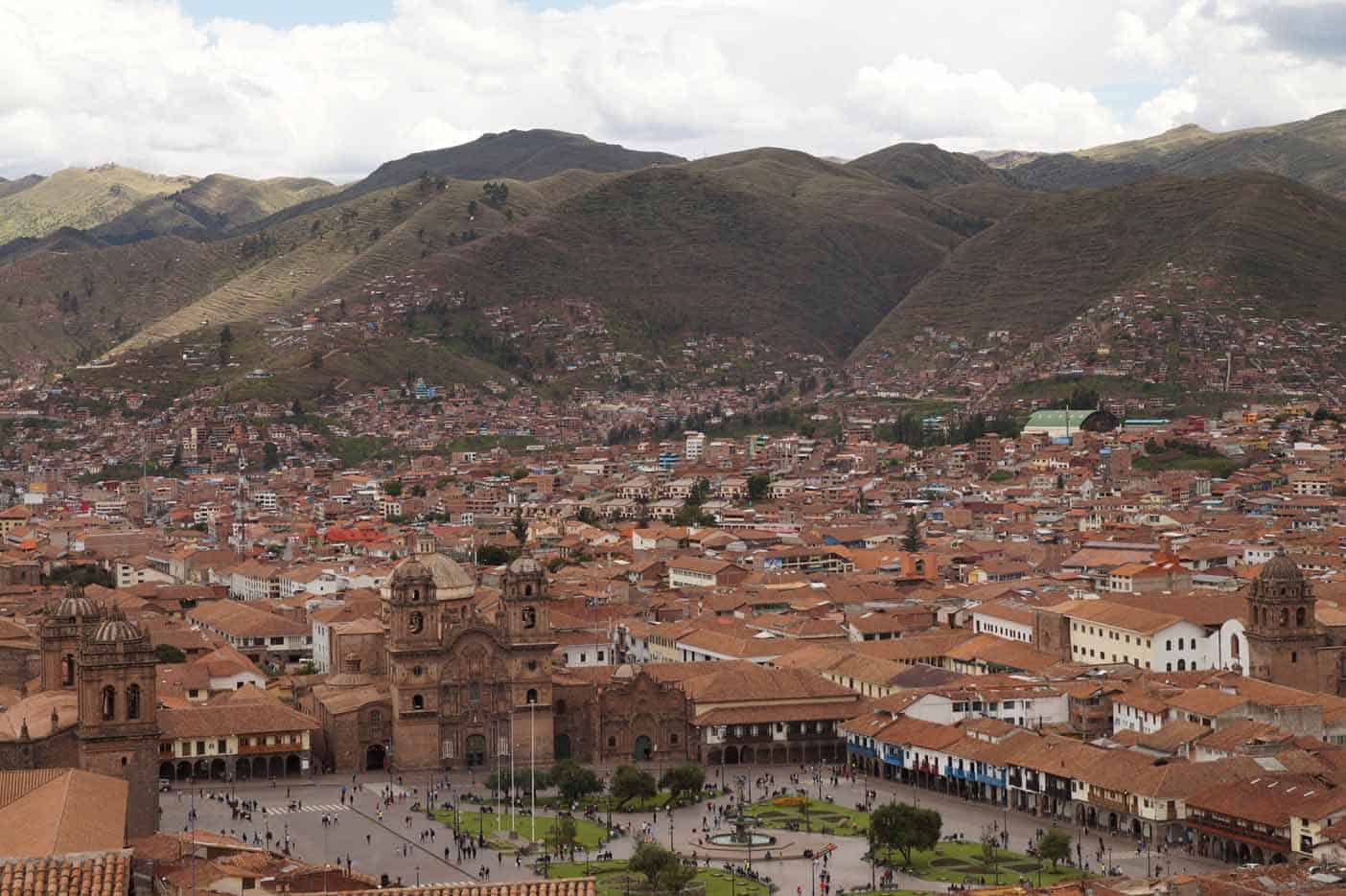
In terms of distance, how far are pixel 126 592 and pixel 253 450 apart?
8910cm

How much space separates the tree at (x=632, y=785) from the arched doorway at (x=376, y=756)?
34.5ft

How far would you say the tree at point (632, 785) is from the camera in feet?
209

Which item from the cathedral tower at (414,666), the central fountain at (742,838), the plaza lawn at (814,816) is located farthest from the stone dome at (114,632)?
the plaza lawn at (814,816)

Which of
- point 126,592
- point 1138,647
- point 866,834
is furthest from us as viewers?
point 126,592

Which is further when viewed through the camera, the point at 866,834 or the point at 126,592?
the point at 126,592

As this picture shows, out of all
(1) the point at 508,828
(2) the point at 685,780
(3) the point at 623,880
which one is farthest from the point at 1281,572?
(3) the point at 623,880

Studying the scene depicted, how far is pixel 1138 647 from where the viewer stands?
260 ft

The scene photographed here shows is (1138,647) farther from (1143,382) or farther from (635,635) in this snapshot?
(1143,382)

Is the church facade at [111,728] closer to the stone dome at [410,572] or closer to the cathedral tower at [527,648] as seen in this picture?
the stone dome at [410,572]

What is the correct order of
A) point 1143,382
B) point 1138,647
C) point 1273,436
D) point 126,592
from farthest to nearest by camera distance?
point 1143,382, point 1273,436, point 126,592, point 1138,647

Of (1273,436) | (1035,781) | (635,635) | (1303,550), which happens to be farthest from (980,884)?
(1273,436)

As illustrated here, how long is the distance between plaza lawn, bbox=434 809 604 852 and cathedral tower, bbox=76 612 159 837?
31.1ft

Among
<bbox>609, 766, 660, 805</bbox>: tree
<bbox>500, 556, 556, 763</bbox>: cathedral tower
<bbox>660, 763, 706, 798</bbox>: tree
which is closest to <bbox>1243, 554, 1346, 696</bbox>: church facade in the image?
<bbox>660, 763, 706, 798</bbox>: tree

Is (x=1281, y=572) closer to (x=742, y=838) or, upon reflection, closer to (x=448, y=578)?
(x=742, y=838)
